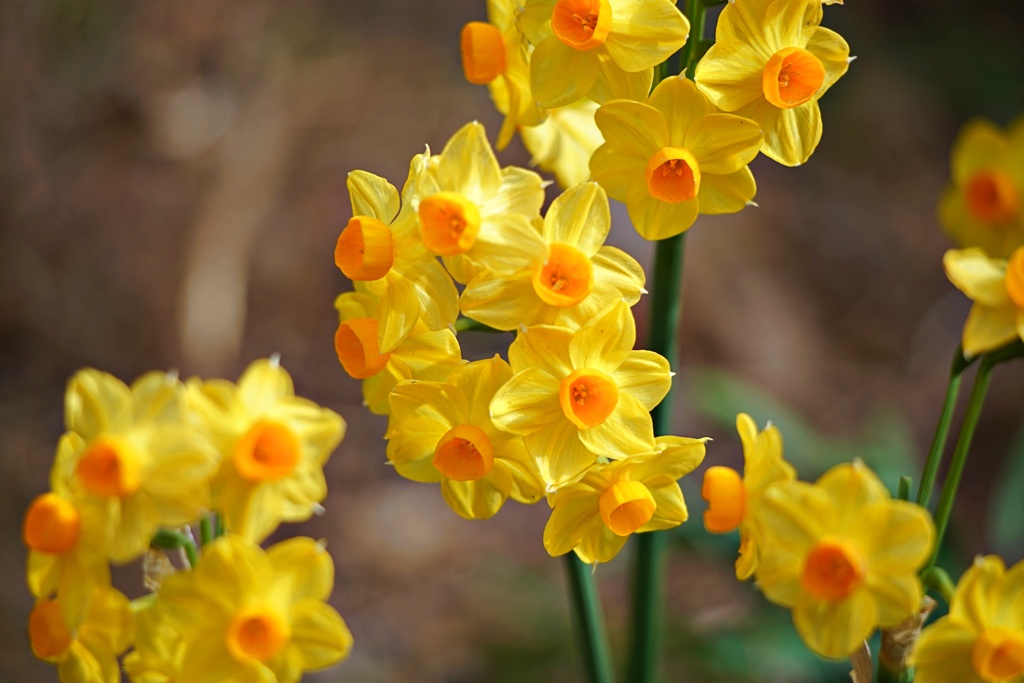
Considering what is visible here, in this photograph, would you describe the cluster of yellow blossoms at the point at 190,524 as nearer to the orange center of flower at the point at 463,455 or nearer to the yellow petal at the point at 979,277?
the orange center of flower at the point at 463,455

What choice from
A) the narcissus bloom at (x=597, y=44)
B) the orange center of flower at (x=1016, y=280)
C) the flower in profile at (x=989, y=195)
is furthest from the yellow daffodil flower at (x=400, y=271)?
the flower in profile at (x=989, y=195)

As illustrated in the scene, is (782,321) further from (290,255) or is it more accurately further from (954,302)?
(290,255)

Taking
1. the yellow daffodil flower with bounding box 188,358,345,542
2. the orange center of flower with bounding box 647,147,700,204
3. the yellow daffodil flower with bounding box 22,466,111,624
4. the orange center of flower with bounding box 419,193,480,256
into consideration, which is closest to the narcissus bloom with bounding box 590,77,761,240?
the orange center of flower with bounding box 647,147,700,204

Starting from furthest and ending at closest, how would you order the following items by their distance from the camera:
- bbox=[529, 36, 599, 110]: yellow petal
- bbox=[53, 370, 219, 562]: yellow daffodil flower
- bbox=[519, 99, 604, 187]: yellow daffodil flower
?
bbox=[519, 99, 604, 187]: yellow daffodil flower < bbox=[529, 36, 599, 110]: yellow petal < bbox=[53, 370, 219, 562]: yellow daffodil flower

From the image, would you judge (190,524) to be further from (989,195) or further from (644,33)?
(989,195)

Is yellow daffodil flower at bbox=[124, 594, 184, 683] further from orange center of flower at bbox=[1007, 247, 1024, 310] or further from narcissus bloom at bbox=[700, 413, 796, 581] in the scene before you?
orange center of flower at bbox=[1007, 247, 1024, 310]

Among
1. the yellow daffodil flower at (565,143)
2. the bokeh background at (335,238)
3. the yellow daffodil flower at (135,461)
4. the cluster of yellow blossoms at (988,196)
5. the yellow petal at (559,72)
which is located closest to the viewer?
the yellow daffodil flower at (135,461)
